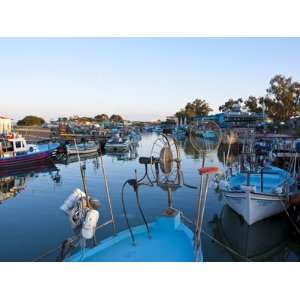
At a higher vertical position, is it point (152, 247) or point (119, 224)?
point (152, 247)

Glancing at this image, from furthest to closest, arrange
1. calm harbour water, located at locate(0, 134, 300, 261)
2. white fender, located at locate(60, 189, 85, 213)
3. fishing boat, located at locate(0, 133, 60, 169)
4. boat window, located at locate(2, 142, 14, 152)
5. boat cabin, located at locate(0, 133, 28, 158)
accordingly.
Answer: boat window, located at locate(2, 142, 14, 152) < boat cabin, located at locate(0, 133, 28, 158) < fishing boat, located at locate(0, 133, 60, 169) < calm harbour water, located at locate(0, 134, 300, 261) < white fender, located at locate(60, 189, 85, 213)

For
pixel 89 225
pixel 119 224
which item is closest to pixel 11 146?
pixel 119 224

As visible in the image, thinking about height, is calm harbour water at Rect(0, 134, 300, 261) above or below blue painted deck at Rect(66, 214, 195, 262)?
below

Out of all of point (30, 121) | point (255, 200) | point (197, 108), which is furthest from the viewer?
point (197, 108)

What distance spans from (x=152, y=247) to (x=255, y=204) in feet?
17.3

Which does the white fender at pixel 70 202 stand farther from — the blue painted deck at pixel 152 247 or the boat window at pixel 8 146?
the boat window at pixel 8 146

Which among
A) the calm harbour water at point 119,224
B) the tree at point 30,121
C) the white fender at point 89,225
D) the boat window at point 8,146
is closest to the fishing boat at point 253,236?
the calm harbour water at point 119,224

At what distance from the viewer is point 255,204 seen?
31.2 ft

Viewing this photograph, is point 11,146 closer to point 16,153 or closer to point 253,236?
point 16,153

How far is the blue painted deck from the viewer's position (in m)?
5.10

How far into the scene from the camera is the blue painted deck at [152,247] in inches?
A: 201

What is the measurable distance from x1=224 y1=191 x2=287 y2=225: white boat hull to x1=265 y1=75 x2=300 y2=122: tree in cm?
4734

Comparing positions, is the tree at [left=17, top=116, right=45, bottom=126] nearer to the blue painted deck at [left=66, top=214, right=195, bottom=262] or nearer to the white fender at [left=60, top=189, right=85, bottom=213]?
the white fender at [left=60, top=189, right=85, bottom=213]

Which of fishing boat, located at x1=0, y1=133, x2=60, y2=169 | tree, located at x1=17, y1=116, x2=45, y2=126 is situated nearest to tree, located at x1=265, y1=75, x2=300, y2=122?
fishing boat, located at x1=0, y1=133, x2=60, y2=169
